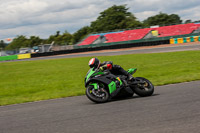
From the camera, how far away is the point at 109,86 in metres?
7.36

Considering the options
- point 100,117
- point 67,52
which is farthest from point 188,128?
point 67,52

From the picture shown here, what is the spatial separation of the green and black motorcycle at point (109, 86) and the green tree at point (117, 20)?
75.4m

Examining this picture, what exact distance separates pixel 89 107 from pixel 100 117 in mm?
1300

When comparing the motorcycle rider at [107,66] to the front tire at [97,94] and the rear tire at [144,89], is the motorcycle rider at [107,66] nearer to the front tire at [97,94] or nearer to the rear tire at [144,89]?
the rear tire at [144,89]

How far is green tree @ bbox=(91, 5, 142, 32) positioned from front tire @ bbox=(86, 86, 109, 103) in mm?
75835

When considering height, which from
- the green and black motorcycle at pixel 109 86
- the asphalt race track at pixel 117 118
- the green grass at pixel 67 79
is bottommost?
the green grass at pixel 67 79

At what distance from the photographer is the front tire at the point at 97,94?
723 cm

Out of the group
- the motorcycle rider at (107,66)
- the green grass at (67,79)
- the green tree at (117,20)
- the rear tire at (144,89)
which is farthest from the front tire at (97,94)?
the green tree at (117,20)

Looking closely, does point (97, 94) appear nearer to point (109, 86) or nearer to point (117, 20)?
point (109, 86)

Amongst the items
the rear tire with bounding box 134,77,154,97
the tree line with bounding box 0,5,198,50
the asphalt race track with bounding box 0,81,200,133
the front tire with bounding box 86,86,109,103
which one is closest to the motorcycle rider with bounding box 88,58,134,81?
the rear tire with bounding box 134,77,154,97

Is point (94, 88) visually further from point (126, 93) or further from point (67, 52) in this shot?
point (67, 52)

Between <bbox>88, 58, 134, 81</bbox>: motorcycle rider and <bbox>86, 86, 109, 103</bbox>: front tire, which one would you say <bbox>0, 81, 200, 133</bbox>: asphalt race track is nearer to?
<bbox>86, 86, 109, 103</bbox>: front tire

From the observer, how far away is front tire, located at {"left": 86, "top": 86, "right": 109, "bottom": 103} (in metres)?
7.23

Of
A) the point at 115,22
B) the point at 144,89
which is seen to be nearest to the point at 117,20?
the point at 115,22
